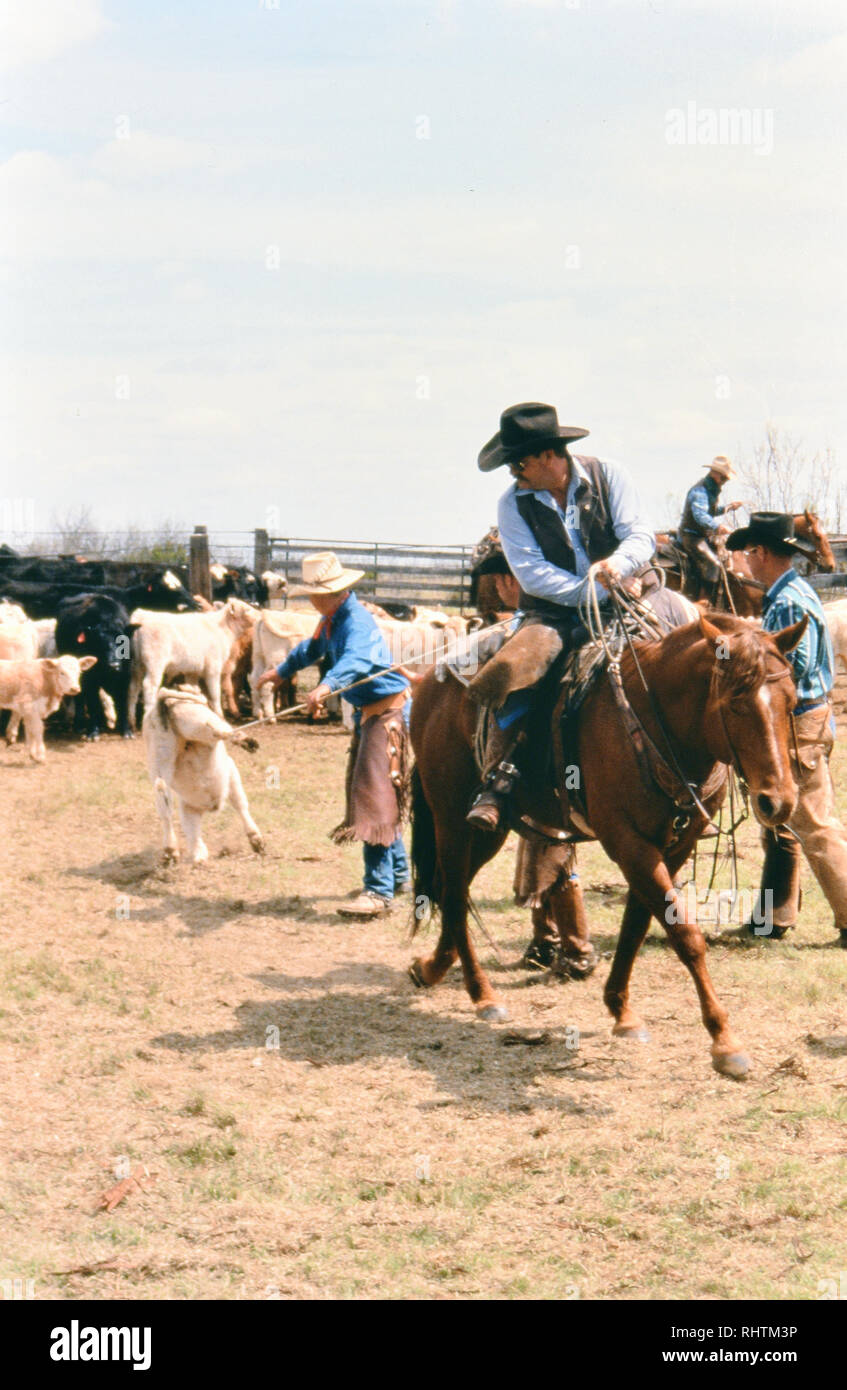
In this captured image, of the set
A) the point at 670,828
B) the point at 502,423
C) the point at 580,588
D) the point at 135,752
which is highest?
the point at 502,423

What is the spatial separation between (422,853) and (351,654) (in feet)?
5.20

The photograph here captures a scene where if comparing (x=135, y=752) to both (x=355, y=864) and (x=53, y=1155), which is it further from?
(x=53, y=1155)

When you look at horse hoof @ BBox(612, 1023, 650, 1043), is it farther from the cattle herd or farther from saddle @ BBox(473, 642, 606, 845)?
the cattle herd

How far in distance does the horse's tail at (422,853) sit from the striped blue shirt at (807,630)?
1.87 m

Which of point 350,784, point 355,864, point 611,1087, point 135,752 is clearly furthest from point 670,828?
point 135,752

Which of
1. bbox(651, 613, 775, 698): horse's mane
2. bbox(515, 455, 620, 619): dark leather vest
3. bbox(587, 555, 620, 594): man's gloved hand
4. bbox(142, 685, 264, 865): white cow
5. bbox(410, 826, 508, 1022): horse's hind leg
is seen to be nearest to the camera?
bbox(651, 613, 775, 698): horse's mane

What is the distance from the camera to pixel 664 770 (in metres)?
5.41

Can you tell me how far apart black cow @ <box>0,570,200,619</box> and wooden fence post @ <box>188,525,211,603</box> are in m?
2.19

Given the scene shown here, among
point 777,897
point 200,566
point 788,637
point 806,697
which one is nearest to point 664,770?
point 788,637

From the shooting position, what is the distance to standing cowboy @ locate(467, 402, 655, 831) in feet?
19.2

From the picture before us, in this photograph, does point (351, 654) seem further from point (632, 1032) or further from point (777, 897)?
point (632, 1032)

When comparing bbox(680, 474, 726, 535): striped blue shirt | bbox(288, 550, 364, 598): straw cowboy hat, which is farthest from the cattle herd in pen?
bbox(288, 550, 364, 598): straw cowboy hat

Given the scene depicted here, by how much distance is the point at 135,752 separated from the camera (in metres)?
15.0
